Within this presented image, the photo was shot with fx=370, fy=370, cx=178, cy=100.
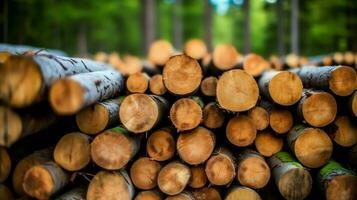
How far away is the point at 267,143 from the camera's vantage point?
3.85 meters

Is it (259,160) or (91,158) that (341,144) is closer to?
(259,160)

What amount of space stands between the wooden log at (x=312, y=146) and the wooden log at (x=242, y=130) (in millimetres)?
419

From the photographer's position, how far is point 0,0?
10781 mm

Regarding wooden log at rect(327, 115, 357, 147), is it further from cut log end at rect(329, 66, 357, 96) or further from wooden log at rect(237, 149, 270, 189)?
wooden log at rect(237, 149, 270, 189)

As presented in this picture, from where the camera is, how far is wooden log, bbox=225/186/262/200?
3459mm

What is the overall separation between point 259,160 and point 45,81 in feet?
6.75

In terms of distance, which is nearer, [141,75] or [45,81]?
[45,81]

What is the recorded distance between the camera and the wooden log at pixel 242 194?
136 inches

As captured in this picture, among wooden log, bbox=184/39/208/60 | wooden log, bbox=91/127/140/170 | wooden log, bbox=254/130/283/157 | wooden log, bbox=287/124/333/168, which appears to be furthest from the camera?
wooden log, bbox=184/39/208/60

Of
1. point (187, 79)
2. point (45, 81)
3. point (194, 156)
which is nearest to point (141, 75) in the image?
point (187, 79)

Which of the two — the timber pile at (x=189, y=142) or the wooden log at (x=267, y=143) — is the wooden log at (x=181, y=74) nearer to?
the timber pile at (x=189, y=142)

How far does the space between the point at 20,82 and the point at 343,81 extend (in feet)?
9.46

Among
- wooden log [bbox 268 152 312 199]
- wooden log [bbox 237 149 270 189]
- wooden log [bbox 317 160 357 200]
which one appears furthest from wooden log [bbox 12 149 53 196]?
wooden log [bbox 317 160 357 200]

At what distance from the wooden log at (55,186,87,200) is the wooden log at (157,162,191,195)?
0.69 m
